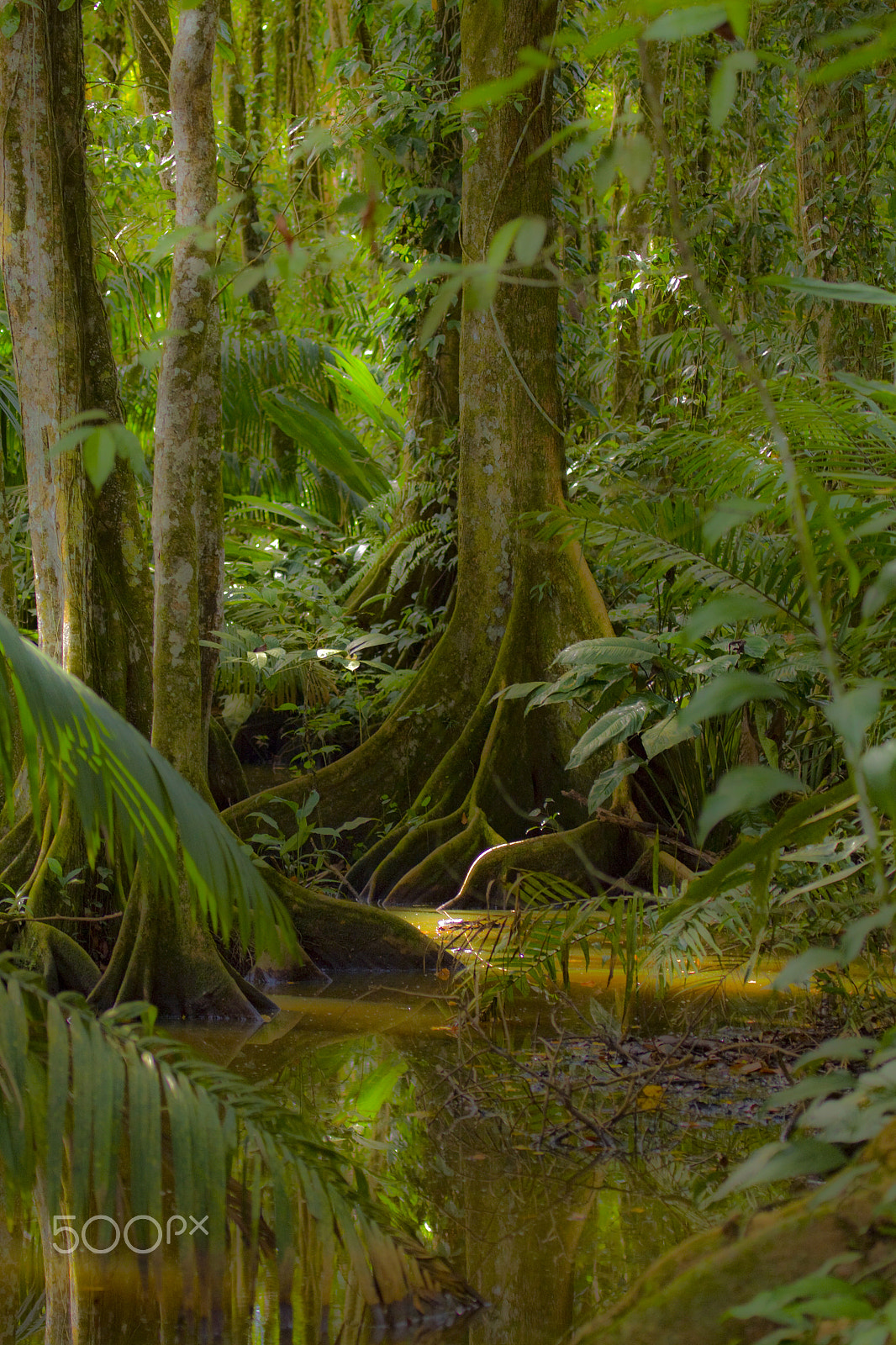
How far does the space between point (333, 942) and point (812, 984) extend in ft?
5.80

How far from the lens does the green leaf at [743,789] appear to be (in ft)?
2.96

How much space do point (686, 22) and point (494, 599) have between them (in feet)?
16.0

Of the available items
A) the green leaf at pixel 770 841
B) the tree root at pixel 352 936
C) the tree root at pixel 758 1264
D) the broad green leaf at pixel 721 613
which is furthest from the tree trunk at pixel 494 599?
the broad green leaf at pixel 721 613

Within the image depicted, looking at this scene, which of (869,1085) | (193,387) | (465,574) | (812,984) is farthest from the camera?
(465,574)

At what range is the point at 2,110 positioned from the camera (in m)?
4.26

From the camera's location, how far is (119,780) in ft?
5.16

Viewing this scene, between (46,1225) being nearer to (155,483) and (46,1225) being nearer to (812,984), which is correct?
(812,984)

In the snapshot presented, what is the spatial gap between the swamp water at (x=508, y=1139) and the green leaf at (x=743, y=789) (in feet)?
2.86

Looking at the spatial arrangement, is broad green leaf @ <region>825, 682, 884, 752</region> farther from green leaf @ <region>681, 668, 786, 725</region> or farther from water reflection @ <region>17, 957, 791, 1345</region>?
water reflection @ <region>17, 957, 791, 1345</region>

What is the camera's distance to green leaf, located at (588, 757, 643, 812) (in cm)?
433

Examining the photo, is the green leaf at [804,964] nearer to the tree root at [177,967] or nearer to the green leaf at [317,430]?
the tree root at [177,967]

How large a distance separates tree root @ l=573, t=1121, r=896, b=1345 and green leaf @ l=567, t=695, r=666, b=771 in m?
3.07

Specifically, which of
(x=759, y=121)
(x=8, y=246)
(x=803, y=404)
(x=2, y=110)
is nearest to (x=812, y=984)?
(x=803, y=404)

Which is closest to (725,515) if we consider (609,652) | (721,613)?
(721,613)
